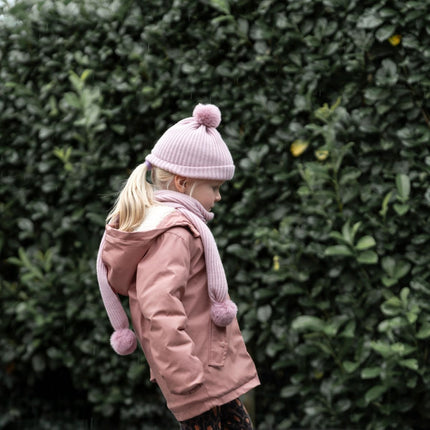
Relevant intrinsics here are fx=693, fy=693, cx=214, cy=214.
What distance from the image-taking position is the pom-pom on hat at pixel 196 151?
2.33 m

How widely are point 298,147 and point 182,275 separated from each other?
1.71m

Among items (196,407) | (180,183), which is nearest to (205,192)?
(180,183)

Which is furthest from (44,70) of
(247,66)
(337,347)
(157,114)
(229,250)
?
(337,347)

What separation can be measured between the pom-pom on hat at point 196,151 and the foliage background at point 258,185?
129 centimetres

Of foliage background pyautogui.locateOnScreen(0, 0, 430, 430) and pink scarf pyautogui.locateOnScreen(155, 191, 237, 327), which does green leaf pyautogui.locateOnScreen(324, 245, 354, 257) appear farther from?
pink scarf pyautogui.locateOnScreen(155, 191, 237, 327)

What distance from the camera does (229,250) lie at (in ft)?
12.6

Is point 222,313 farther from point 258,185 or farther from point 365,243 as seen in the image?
point 258,185

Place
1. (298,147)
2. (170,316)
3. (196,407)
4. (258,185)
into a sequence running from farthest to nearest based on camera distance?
(258,185)
(298,147)
(196,407)
(170,316)

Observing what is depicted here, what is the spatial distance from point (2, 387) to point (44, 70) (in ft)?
7.26

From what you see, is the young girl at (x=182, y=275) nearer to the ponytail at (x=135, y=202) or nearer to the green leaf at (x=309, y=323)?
the ponytail at (x=135, y=202)

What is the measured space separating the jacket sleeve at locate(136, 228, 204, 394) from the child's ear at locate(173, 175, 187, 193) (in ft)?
0.82

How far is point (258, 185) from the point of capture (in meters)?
3.82

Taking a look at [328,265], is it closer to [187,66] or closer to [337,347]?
[337,347]

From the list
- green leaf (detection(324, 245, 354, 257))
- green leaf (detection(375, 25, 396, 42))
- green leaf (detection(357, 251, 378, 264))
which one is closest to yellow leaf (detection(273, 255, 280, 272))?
green leaf (detection(324, 245, 354, 257))
